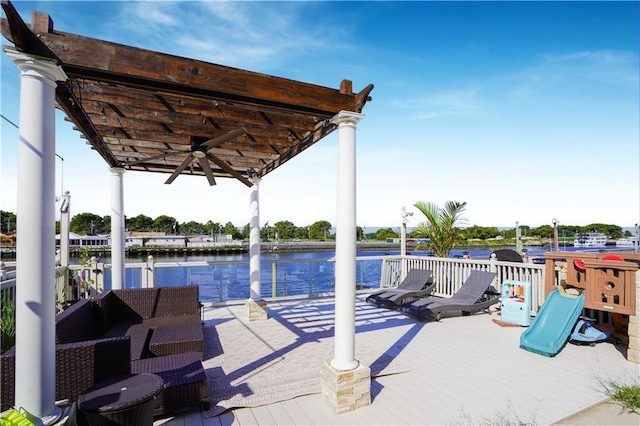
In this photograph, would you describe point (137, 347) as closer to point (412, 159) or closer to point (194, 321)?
point (194, 321)

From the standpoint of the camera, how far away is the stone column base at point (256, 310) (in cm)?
583

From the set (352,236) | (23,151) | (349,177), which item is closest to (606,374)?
(352,236)

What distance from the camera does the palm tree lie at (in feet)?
27.7

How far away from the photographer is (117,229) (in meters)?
5.49

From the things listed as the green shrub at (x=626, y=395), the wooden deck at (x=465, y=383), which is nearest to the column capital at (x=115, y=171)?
the wooden deck at (x=465, y=383)

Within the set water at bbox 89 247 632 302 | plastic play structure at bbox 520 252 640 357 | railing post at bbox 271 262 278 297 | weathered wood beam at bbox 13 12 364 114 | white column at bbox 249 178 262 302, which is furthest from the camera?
railing post at bbox 271 262 278 297

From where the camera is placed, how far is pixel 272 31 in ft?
18.7

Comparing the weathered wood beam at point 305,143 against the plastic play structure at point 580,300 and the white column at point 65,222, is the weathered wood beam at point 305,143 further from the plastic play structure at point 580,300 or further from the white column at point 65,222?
the plastic play structure at point 580,300

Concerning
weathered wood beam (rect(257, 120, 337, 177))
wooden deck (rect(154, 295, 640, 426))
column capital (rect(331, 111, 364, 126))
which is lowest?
wooden deck (rect(154, 295, 640, 426))

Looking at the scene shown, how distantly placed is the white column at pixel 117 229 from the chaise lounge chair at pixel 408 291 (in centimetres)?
451

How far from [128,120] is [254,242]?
3047 millimetres

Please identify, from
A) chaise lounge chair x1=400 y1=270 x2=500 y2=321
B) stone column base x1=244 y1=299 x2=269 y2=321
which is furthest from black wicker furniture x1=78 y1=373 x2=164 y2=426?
chaise lounge chair x1=400 y1=270 x2=500 y2=321

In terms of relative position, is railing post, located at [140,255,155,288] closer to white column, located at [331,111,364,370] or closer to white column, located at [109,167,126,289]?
white column, located at [109,167,126,289]

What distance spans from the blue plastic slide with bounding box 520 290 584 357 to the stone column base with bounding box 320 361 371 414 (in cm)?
260
